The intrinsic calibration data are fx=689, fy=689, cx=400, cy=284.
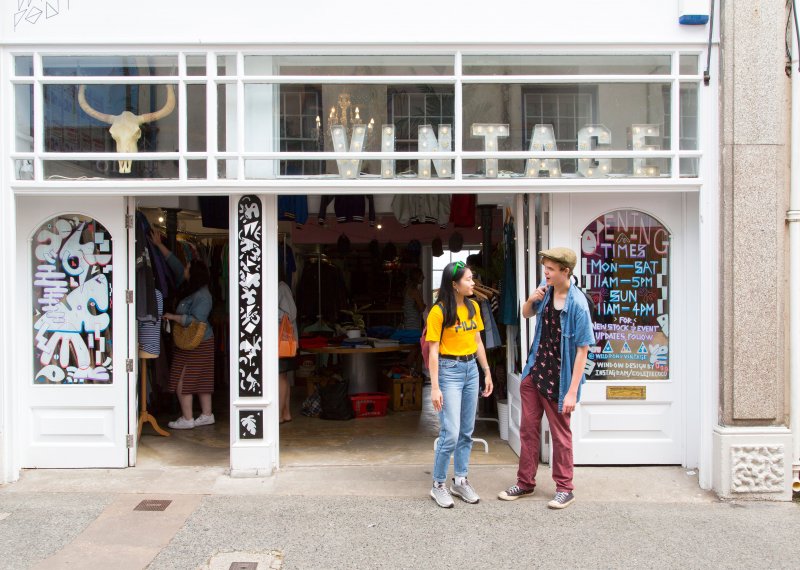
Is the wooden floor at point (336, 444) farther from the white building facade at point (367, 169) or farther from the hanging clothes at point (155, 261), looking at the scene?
the hanging clothes at point (155, 261)

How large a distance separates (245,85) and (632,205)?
11.1 ft

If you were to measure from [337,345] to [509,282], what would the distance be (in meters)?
2.65

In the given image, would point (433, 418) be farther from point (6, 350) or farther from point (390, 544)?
point (6, 350)

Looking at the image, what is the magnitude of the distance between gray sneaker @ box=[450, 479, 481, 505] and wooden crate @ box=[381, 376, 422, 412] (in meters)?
3.14

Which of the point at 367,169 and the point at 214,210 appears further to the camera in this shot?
the point at 214,210

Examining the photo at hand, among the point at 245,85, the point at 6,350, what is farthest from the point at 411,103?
the point at 6,350

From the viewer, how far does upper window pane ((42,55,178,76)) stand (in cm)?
564

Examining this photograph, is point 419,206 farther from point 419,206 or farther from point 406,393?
point 406,393

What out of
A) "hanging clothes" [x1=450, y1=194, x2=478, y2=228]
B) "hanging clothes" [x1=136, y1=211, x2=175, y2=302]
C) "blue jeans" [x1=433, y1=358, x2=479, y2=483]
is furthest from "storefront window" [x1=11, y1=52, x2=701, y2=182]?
"hanging clothes" [x1=450, y1=194, x2=478, y2=228]

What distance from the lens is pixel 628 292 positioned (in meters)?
5.95

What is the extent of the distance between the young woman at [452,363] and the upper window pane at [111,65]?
2892 mm

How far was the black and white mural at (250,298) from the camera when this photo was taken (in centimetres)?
568

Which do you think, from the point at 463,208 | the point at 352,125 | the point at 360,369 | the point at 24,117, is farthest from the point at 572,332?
the point at 24,117

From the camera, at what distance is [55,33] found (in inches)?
217
